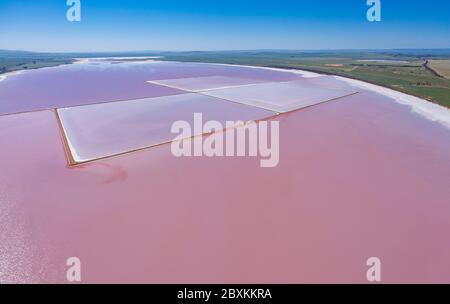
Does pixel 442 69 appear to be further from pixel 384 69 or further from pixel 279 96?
pixel 279 96

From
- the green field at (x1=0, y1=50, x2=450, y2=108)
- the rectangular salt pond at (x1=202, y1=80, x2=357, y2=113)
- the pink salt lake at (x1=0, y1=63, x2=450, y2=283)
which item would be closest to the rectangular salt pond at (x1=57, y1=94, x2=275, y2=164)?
the pink salt lake at (x1=0, y1=63, x2=450, y2=283)

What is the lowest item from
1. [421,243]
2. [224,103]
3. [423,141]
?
[421,243]

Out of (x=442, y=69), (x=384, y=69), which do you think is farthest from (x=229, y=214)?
(x=442, y=69)

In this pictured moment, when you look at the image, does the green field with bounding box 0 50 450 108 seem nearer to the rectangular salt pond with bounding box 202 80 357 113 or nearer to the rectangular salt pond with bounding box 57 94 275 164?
the rectangular salt pond with bounding box 202 80 357 113

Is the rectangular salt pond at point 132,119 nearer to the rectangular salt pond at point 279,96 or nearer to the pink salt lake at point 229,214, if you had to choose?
the pink salt lake at point 229,214

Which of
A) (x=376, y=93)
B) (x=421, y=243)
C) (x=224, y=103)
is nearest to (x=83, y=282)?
(x=421, y=243)
